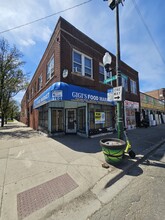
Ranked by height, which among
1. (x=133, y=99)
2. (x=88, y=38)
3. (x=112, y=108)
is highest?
(x=88, y=38)

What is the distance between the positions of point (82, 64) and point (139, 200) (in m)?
9.20

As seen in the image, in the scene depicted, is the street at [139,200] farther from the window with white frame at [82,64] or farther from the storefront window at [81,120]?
the window with white frame at [82,64]

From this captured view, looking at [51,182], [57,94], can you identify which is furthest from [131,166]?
[57,94]

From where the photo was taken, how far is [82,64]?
9.80m

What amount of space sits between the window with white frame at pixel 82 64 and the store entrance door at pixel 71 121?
11.3ft

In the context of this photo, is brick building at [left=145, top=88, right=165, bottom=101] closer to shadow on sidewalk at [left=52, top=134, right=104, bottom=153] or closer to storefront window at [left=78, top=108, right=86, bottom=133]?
storefront window at [left=78, top=108, right=86, bottom=133]

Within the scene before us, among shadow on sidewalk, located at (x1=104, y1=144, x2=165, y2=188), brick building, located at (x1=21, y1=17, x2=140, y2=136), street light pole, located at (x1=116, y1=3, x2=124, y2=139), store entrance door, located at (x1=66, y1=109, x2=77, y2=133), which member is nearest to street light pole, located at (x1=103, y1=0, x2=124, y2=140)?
street light pole, located at (x1=116, y1=3, x2=124, y2=139)

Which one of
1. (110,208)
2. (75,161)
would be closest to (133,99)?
(75,161)

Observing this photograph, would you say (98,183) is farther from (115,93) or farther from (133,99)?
(133,99)

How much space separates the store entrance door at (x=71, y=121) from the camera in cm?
1077

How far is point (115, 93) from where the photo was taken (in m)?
5.48

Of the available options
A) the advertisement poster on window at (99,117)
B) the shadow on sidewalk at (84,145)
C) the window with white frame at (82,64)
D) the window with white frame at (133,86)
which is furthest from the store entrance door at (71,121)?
the window with white frame at (133,86)

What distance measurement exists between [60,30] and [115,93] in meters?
6.48

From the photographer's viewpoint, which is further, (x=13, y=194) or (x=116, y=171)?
(x=116, y=171)
